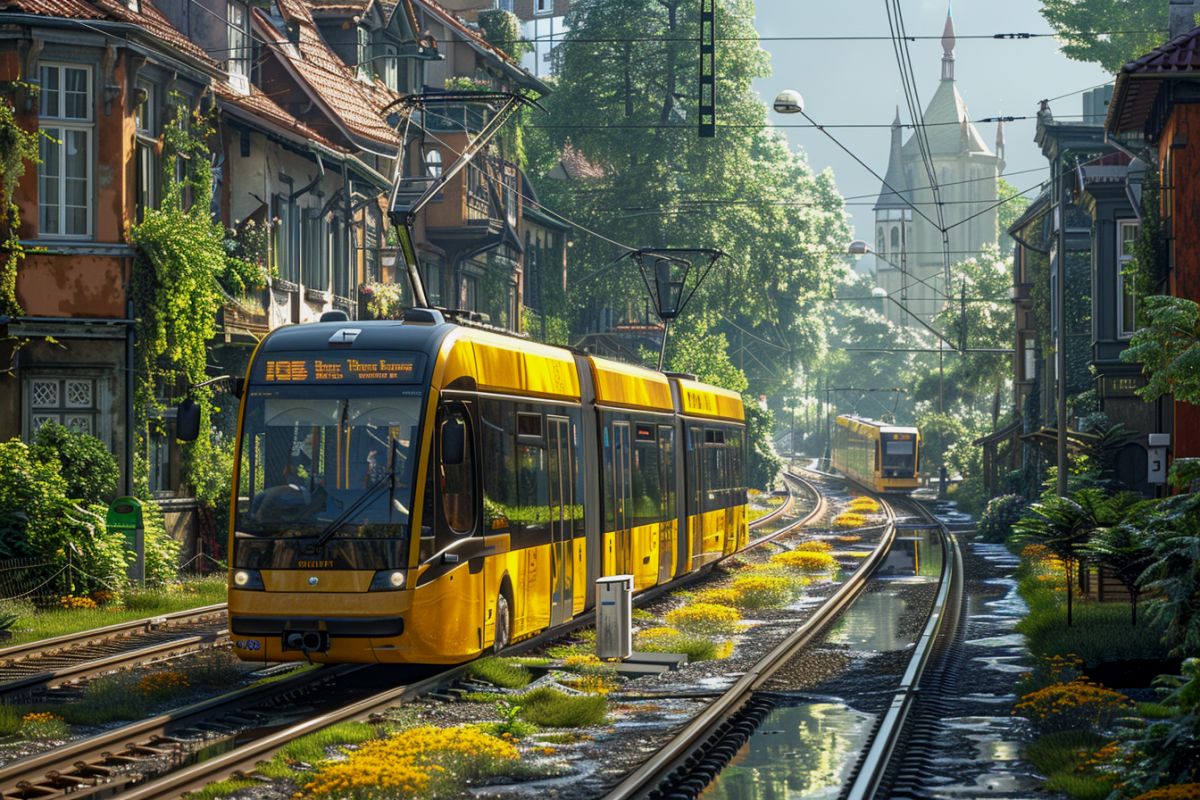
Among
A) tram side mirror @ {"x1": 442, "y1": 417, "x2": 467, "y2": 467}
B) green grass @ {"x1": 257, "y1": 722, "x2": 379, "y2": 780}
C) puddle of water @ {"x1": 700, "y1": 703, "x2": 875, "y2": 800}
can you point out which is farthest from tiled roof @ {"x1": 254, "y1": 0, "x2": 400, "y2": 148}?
green grass @ {"x1": 257, "y1": 722, "x2": 379, "y2": 780}

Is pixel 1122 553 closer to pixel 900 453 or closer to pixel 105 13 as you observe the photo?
pixel 105 13

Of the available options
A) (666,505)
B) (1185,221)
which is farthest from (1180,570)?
(1185,221)

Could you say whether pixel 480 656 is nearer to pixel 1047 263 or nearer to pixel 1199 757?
pixel 1199 757

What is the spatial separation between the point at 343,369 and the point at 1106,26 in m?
50.1

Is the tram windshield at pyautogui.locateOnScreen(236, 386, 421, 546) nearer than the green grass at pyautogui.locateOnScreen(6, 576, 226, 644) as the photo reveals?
Yes

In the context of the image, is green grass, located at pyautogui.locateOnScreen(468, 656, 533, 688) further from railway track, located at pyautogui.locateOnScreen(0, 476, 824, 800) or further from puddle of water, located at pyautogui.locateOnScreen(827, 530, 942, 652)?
puddle of water, located at pyautogui.locateOnScreen(827, 530, 942, 652)

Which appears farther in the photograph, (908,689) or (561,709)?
(908,689)

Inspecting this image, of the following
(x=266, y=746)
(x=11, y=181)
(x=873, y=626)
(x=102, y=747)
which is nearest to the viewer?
(x=266, y=746)

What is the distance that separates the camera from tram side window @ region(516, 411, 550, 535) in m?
18.0

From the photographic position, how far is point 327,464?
1541 cm

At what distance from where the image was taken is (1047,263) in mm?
57406

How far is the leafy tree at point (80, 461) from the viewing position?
87.0 ft

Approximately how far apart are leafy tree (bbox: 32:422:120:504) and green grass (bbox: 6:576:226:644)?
1.96m

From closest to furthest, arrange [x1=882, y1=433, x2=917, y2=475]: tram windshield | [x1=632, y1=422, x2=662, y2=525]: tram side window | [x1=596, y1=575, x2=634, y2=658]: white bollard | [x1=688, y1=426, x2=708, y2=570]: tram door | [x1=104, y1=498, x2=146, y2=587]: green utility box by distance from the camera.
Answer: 1. [x1=596, y1=575, x2=634, y2=658]: white bollard
2. [x1=632, y1=422, x2=662, y2=525]: tram side window
3. [x1=104, y1=498, x2=146, y2=587]: green utility box
4. [x1=688, y1=426, x2=708, y2=570]: tram door
5. [x1=882, y1=433, x2=917, y2=475]: tram windshield
